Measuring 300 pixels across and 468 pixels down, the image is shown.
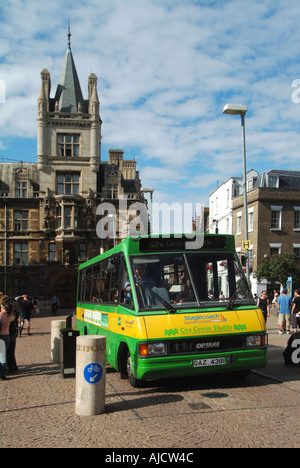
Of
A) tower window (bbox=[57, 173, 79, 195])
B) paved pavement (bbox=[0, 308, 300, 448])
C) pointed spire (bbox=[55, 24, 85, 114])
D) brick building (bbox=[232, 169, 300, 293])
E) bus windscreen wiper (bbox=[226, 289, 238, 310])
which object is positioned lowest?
paved pavement (bbox=[0, 308, 300, 448])

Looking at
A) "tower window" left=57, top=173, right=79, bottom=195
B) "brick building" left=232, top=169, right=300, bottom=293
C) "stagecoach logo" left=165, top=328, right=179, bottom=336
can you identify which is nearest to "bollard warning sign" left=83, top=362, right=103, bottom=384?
"stagecoach logo" left=165, top=328, right=179, bottom=336

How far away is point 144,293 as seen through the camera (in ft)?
27.9

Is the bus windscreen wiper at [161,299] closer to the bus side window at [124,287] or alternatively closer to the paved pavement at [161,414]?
the bus side window at [124,287]

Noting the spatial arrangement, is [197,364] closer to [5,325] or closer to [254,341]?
[254,341]

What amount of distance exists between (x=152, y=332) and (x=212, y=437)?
7.96 ft

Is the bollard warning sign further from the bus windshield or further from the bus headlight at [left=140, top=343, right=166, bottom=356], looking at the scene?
the bus windshield

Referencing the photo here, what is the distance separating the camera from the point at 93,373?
23.2 feet

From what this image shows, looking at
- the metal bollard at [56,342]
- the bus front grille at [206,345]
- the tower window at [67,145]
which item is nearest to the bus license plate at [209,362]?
the bus front grille at [206,345]

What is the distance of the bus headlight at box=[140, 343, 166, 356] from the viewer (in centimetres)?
792

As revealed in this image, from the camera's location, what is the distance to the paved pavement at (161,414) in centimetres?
576

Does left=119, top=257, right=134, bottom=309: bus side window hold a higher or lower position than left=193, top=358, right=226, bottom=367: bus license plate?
higher

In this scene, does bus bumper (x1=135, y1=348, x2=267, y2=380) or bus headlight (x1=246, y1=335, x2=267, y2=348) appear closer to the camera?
bus bumper (x1=135, y1=348, x2=267, y2=380)
